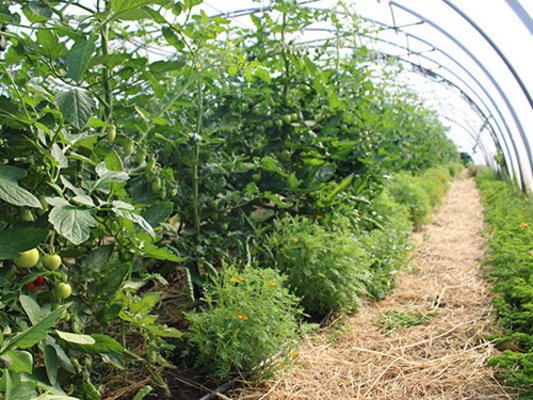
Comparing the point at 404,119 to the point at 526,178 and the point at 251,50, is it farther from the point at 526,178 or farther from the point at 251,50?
the point at 251,50

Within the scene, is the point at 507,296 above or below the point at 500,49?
below

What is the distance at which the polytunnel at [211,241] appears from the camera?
48.1 inches

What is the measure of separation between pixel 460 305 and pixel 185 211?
1.87 m

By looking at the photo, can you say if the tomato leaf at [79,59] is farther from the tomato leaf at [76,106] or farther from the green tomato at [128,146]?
the green tomato at [128,146]

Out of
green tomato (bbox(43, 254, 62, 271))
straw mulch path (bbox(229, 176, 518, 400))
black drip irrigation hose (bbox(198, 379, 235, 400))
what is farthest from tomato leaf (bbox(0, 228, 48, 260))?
straw mulch path (bbox(229, 176, 518, 400))

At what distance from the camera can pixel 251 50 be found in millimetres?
2891

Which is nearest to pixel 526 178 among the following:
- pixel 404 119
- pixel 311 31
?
pixel 404 119

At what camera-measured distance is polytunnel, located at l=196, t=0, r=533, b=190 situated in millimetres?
5828

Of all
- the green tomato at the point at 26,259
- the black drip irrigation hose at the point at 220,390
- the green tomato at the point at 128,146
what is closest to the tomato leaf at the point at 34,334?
the green tomato at the point at 26,259

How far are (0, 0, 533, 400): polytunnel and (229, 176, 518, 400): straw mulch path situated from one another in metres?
0.01

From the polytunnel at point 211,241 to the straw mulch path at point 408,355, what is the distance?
0.01 metres

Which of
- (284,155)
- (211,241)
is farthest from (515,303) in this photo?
(211,241)

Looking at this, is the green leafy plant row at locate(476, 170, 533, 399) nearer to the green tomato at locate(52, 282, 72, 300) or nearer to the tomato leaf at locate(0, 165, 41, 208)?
the green tomato at locate(52, 282, 72, 300)

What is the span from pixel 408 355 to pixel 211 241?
3.67 feet
